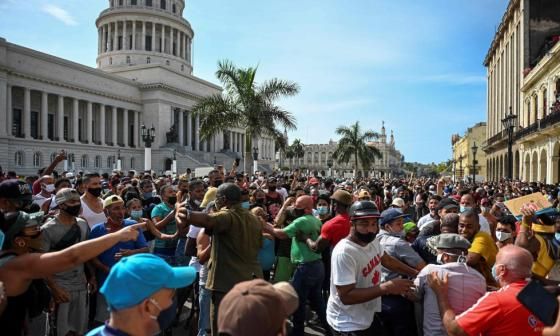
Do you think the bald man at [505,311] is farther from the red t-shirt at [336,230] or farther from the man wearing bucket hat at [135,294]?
the red t-shirt at [336,230]

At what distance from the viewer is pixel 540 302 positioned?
225 cm

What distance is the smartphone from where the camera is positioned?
2219 mm

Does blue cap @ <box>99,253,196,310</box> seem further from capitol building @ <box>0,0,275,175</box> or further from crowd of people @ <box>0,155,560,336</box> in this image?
capitol building @ <box>0,0,275,175</box>

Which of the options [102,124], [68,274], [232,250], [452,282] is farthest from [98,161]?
[452,282]

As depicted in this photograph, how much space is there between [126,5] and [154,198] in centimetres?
7354

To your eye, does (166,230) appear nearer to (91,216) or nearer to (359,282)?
(91,216)

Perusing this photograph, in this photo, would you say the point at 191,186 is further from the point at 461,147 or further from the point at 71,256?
the point at 461,147

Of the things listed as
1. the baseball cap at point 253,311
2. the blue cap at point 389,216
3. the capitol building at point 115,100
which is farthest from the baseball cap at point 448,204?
the capitol building at point 115,100

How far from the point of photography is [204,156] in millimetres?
60875

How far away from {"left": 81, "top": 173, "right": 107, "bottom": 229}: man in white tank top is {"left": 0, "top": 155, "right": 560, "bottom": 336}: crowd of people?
17 millimetres

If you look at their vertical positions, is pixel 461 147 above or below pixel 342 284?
above

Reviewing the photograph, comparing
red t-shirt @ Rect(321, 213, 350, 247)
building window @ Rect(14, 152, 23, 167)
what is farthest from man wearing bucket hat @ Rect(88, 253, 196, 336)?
building window @ Rect(14, 152, 23, 167)

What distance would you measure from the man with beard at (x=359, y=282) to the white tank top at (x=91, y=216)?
3.68m

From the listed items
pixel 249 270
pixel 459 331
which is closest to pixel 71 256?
pixel 249 270
